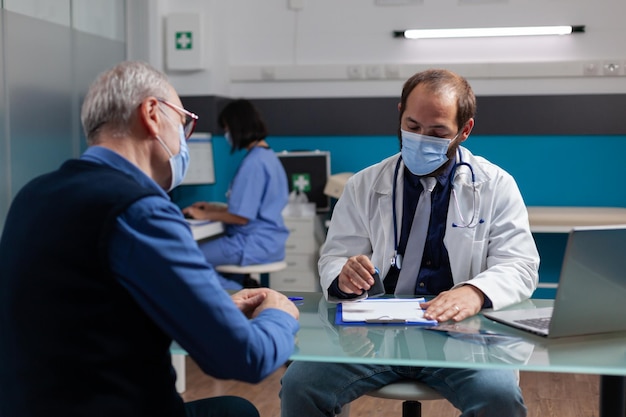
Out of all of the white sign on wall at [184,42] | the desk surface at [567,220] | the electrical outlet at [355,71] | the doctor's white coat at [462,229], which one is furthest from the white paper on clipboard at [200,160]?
the doctor's white coat at [462,229]

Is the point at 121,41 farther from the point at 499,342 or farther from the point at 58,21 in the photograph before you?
the point at 499,342

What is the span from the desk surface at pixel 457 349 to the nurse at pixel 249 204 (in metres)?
2.71

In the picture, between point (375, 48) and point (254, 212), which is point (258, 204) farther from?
point (375, 48)

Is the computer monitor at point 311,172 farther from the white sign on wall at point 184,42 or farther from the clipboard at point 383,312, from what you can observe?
the clipboard at point 383,312

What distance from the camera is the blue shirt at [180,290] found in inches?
51.3

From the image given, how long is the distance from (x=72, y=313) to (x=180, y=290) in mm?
171

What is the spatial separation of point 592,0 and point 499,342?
406cm

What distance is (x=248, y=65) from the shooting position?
18.5 ft

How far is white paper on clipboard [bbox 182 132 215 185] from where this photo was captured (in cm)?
514

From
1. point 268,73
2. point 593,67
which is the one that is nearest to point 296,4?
point 268,73

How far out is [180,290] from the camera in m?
1.32

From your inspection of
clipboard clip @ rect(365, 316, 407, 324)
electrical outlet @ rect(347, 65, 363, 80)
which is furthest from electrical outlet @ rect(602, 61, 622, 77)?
clipboard clip @ rect(365, 316, 407, 324)

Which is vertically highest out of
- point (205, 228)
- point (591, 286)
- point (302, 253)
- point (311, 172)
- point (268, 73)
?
point (268, 73)

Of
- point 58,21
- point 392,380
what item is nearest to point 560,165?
point 58,21
